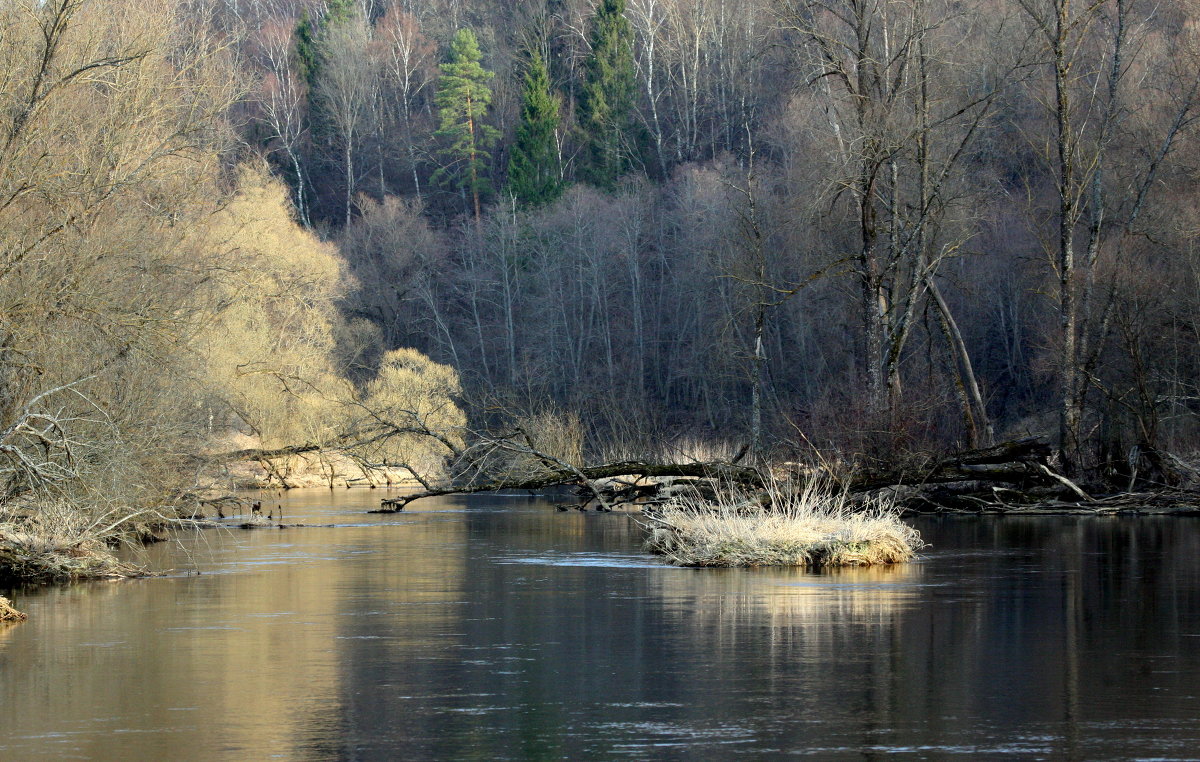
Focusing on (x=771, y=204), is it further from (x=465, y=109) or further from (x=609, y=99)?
(x=465, y=109)

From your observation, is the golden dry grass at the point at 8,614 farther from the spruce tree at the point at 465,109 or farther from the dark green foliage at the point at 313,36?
the dark green foliage at the point at 313,36

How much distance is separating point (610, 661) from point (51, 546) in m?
11.3

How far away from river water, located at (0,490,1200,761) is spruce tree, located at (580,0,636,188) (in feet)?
212

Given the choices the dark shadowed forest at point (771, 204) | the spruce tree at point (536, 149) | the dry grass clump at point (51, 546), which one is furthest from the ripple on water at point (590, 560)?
the spruce tree at point (536, 149)

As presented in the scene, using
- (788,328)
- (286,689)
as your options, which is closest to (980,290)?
(788,328)

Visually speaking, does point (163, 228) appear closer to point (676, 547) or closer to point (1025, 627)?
point (676, 547)

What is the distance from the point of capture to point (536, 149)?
287 feet

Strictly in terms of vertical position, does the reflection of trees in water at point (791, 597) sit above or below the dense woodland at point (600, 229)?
below

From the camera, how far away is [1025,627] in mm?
16750

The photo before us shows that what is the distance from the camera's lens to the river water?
10.9m

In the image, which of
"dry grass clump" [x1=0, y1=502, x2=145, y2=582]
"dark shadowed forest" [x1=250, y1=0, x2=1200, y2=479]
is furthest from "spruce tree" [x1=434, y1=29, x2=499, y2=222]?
"dry grass clump" [x1=0, y1=502, x2=145, y2=582]

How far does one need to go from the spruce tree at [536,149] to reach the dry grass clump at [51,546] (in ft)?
211

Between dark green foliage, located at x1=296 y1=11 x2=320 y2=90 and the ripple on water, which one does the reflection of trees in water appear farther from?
dark green foliage, located at x1=296 y1=11 x2=320 y2=90

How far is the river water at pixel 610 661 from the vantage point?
1086cm
